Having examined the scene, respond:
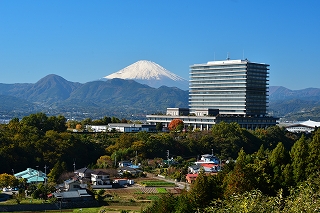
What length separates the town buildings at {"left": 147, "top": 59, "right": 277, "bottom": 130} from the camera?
70500 millimetres

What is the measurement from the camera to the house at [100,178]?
34750 mm

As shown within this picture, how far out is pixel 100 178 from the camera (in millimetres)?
34969

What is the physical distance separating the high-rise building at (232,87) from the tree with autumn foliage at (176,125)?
9.03 meters

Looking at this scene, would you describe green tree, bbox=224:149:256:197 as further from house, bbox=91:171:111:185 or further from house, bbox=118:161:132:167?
house, bbox=118:161:132:167

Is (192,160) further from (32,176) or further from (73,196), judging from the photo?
(73,196)

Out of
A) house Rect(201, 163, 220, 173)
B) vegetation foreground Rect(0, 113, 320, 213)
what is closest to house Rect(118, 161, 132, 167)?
vegetation foreground Rect(0, 113, 320, 213)

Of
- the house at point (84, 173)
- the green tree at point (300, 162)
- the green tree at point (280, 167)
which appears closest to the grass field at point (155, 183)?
the house at point (84, 173)

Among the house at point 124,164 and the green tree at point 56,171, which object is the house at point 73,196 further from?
the house at point 124,164

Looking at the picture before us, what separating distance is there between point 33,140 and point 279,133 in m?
30.6

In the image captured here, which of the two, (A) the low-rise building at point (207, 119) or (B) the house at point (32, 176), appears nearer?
(B) the house at point (32, 176)

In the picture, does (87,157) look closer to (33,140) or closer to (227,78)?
(33,140)

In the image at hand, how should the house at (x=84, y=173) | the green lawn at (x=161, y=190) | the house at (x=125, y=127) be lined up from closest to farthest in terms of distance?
the green lawn at (x=161, y=190), the house at (x=84, y=173), the house at (x=125, y=127)

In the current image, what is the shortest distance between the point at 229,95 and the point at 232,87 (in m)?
1.15

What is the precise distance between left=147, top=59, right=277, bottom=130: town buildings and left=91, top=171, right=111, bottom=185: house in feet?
110
